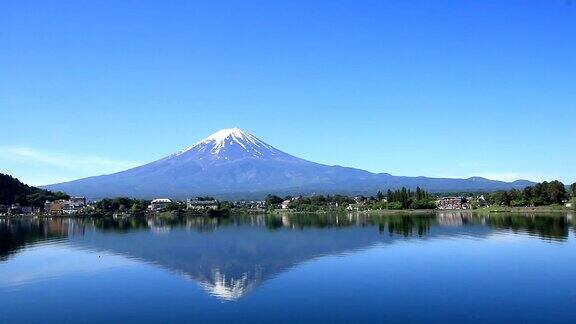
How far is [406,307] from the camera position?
11078 millimetres

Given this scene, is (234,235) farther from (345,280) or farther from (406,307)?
(406,307)

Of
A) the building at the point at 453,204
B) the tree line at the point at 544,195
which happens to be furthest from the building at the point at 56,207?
the tree line at the point at 544,195

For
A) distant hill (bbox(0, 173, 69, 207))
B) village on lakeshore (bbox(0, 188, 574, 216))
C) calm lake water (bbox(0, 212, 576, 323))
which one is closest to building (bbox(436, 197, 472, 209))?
village on lakeshore (bbox(0, 188, 574, 216))

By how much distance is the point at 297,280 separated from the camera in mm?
14461

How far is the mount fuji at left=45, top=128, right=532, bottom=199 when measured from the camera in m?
151

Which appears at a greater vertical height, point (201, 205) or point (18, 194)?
point (18, 194)

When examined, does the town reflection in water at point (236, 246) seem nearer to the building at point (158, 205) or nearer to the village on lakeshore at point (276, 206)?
the village on lakeshore at point (276, 206)

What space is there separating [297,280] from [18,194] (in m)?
55.7

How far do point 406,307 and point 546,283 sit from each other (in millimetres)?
4581

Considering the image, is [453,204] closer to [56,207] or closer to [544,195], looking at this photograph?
[544,195]

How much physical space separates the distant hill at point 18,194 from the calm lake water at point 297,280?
1516 inches

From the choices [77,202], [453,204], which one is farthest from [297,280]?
[77,202]

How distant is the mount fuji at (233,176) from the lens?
15125cm

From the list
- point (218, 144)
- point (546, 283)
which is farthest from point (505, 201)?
point (218, 144)
